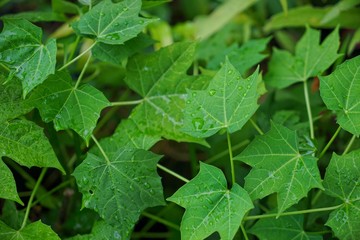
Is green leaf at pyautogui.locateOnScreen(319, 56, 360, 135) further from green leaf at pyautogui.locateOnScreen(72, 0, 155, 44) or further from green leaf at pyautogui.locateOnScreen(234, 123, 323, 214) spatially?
green leaf at pyautogui.locateOnScreen(72, 0, 155, 44)

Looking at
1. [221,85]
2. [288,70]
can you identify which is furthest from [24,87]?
[288,70]

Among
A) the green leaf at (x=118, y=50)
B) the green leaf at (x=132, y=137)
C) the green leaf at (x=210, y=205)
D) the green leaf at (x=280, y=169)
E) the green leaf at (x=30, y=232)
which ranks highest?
the green leaf at (x=118, y=50)

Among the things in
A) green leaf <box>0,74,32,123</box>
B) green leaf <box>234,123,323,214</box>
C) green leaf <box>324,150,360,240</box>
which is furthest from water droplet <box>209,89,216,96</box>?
green leaf <box>0,74,32,123</box>

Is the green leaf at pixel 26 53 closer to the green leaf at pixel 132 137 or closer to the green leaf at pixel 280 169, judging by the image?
the green leaf at pixel 132 137

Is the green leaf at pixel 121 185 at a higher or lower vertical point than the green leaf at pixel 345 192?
lower

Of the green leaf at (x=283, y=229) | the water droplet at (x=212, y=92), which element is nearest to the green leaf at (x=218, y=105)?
the water droplet at (x=212, y=92)
